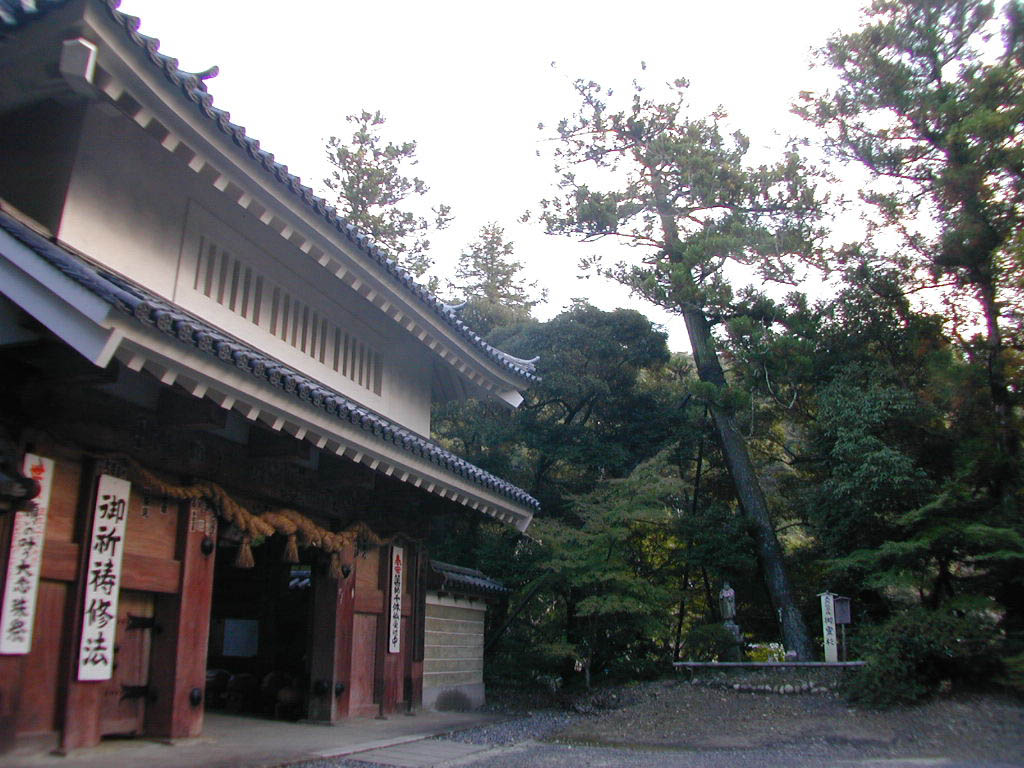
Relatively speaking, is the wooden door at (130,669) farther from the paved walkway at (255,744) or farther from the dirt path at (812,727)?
the dirt path at (812,727)

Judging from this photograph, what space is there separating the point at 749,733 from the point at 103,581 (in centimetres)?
832

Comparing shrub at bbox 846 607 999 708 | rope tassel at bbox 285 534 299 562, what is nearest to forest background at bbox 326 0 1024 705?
shrub at bbox 846 607 999 708

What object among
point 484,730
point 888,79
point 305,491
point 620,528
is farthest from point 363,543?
point 888,79

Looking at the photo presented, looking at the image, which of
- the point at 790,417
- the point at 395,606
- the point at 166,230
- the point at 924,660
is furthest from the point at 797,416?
the point at 166,230

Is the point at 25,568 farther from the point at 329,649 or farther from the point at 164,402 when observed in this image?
the point at 329,649

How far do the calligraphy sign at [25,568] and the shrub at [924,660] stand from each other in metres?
→ 10.8

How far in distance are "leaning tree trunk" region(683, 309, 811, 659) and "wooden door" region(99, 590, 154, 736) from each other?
12978 millimetres

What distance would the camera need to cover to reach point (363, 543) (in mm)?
10242

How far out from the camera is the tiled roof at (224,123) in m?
5.47

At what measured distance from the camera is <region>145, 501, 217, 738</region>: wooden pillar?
23.0ft

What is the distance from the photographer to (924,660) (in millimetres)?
11359

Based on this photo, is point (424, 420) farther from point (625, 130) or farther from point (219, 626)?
point (625, 130)

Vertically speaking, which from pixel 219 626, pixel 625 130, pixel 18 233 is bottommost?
pixel 219 626

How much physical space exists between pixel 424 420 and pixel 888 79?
39.3 feet
